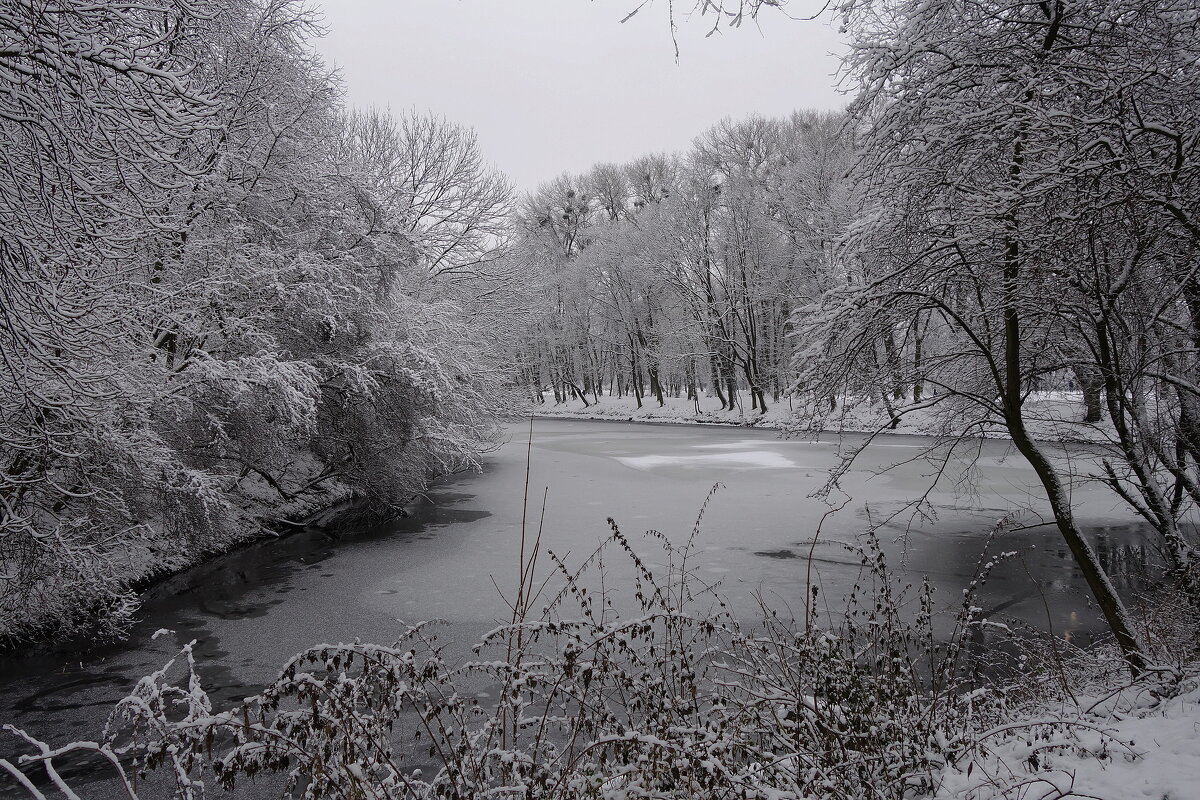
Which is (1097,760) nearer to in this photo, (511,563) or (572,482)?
(511,563)

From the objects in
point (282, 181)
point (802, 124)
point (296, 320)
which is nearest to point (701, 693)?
point (296, 320)

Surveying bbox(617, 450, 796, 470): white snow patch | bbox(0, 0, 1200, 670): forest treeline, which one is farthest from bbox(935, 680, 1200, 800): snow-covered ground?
bbox(617, 450, 796, 470): white snow patch

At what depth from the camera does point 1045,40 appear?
482cm

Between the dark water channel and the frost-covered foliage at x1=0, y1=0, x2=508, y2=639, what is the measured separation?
0.91 metres

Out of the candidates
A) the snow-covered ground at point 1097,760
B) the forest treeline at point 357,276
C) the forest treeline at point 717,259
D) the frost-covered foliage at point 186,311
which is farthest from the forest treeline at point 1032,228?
the forest treeline at point 717,259

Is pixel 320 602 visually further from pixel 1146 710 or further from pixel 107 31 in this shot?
pixel 1146 710

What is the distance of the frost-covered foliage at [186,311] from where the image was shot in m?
4.68

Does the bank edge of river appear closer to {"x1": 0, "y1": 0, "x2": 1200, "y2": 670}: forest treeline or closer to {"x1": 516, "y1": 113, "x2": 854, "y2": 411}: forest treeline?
{"x1": 0, "y1": 0, "x2": 1200, "y2": 670}: forest treeline

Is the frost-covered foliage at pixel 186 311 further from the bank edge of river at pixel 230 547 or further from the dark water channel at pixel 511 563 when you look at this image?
the dark water channel at pixel 511 563

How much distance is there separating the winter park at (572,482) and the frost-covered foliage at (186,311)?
82 millimetres

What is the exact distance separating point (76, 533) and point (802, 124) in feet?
122

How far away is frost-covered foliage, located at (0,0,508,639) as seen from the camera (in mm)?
4684

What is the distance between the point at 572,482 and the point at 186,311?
10.2 m

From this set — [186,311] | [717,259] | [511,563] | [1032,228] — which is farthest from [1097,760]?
[717,259]
